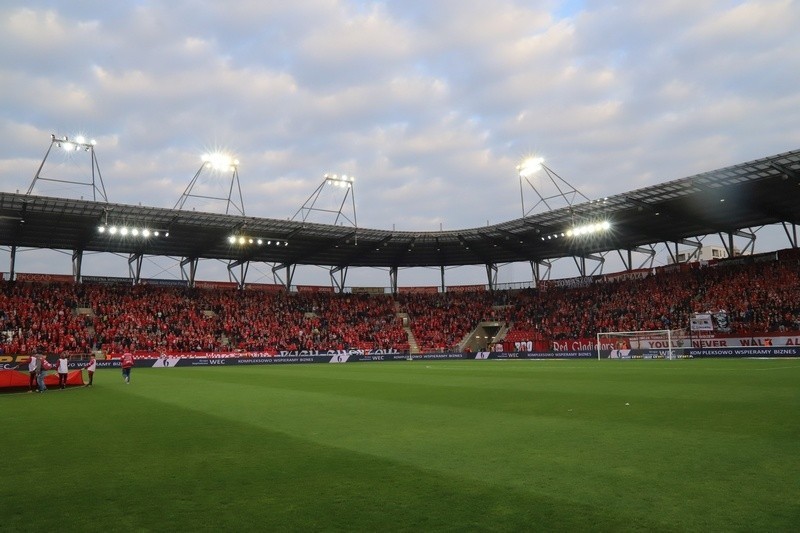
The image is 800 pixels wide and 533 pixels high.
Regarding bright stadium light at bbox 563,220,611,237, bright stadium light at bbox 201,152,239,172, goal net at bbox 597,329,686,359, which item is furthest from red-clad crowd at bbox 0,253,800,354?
bright stadium light at bbox 201,152,239,172

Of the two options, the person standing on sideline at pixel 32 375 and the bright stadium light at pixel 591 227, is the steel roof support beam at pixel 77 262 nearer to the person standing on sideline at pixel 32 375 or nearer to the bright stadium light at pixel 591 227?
the person standing on sideline at pixel 32 375

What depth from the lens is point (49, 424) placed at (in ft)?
35.9

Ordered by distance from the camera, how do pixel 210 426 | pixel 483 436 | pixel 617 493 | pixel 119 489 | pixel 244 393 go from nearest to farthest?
pixel 617 493
pixel 119 489
pixel 483 436
pixel 210 426
pixel 244 393

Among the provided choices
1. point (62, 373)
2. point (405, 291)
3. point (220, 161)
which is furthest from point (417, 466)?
point (405, 291)

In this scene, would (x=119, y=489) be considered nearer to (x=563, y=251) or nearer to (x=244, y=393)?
(x=244, y=393)

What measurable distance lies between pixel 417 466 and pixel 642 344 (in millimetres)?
36986

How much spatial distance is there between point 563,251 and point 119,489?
177ft

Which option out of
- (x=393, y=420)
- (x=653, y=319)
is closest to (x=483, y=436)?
(x=393, y=420)

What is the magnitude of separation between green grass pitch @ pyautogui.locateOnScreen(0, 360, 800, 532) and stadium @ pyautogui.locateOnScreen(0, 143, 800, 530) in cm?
5

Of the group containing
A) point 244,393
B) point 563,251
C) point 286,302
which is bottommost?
point 244,393

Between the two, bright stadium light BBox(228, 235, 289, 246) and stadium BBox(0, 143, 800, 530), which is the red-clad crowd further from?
bright stadium light BBox(228, 235, 289, 246)

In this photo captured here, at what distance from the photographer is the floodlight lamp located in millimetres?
44906

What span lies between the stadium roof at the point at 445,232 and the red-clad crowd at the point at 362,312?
3.82 metres

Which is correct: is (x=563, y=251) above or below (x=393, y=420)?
above
